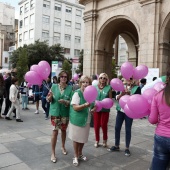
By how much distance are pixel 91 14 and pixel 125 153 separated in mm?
12381

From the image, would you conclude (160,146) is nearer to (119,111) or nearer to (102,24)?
(119,111)

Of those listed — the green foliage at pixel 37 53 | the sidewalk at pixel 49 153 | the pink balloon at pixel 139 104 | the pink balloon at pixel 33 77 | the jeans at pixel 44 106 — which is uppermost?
the green foliage at pixel 37 53

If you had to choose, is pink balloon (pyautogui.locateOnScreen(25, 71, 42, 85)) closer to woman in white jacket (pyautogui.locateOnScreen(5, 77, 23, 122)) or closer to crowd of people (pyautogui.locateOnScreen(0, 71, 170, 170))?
crowd of people (pyautogui.locateOnScreen(0, 71, 170, 170))

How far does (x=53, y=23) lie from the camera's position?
149 feet

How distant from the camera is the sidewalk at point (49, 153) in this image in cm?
413

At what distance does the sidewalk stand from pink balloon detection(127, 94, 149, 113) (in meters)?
1.53

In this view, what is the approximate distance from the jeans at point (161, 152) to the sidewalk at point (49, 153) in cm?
158

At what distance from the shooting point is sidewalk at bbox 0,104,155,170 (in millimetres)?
4129

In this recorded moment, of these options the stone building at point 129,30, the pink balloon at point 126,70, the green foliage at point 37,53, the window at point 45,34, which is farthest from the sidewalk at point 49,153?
the window at point 45,34

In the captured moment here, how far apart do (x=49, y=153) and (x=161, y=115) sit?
291 cm

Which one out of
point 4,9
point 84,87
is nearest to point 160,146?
point 84,87

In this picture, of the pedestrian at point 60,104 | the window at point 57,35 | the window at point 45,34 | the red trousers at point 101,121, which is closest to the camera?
the pedestrian at point 60,104

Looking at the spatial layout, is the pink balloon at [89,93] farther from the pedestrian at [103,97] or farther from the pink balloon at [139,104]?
the pedestrian at [103,97]

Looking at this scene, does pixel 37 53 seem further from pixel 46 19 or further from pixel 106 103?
pixel 106 103
